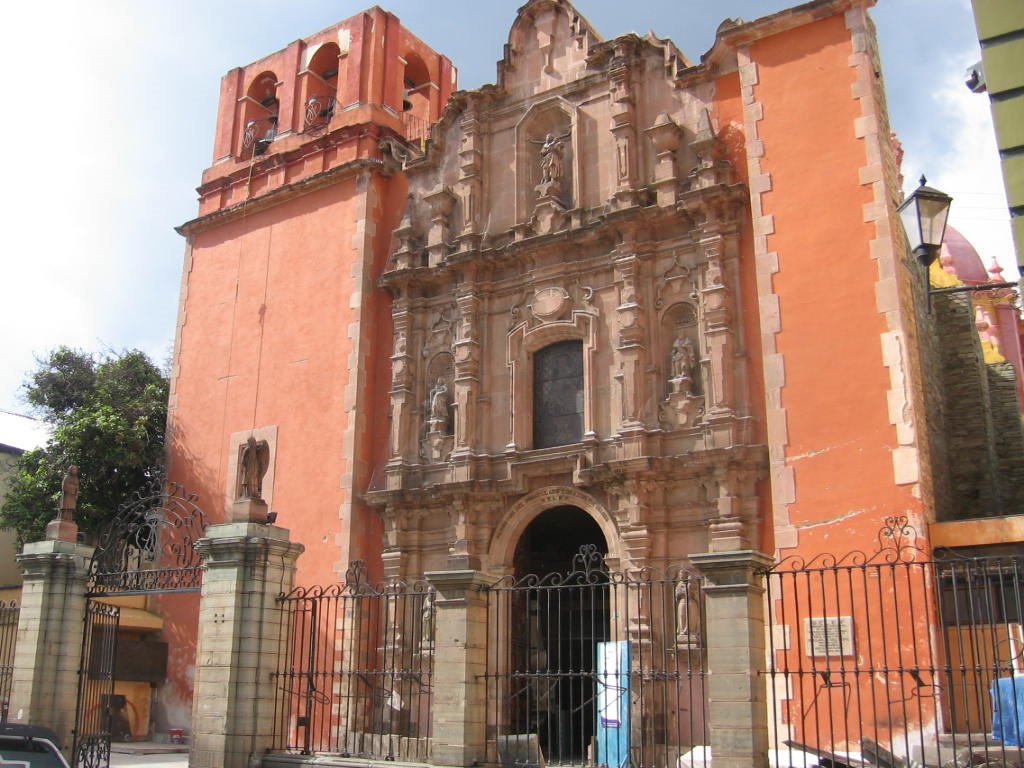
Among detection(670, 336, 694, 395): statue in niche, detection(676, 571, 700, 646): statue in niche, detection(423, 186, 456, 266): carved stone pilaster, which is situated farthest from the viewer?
detection(423, 186, 456, 266): carved stone pilaster

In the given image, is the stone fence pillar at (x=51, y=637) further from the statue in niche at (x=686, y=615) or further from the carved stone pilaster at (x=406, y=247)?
the statue in niche at (x=686, y=615)

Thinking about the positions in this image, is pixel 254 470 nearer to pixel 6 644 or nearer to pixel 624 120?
pixel 6 644

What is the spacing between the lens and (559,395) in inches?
649

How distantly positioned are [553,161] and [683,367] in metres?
4.36

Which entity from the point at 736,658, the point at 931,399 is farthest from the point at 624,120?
the point at 736,658

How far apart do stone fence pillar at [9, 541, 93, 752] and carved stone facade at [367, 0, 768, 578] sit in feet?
15.5

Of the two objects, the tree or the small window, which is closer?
the small window

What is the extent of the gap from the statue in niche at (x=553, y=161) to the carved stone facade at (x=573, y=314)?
0.04 m

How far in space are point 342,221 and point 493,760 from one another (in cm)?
1125

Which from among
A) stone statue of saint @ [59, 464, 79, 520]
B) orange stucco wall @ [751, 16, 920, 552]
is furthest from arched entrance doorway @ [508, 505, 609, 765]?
stone statue of saint @ [59, 464, 79, 520]

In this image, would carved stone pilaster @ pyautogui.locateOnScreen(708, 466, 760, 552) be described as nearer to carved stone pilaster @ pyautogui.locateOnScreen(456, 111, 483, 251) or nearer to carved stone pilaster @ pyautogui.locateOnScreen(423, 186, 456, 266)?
carved stone pilaster @ pyautogui.locateOnScreen(456, 111, 483, 251)

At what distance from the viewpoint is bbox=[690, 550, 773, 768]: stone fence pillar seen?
867cm

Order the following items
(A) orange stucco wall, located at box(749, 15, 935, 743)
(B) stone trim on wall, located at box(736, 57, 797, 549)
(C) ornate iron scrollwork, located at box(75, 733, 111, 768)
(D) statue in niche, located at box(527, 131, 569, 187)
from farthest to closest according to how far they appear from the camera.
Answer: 1. (D) statue in niche, located at box(527, 131, 569, 187)
2. (B) stone trim on wall, located at box(736, 57, 797, 549)
3. (C) ornate iron scrollwork, located at box(75, 733, 111, 768)
4. (A) orange stucco wall, located at box(749, 15, 935, 743)

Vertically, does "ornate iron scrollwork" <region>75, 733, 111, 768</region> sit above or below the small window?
below
